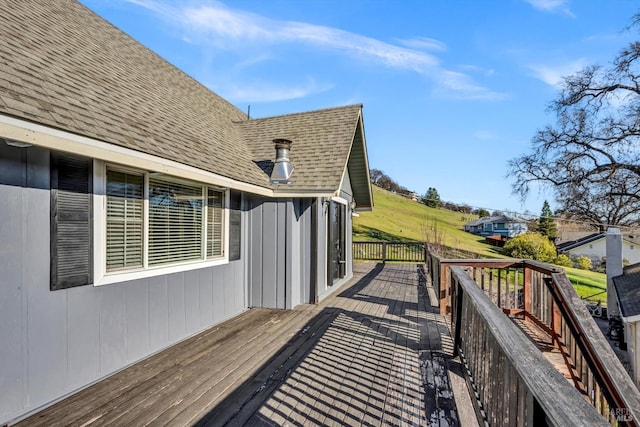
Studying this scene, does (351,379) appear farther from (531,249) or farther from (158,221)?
(531,249)

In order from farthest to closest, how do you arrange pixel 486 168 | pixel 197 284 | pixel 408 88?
1. pixel 486 168
2. pixel 408 88
3. pixel 197 284

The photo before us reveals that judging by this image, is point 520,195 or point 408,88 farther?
point 520,195

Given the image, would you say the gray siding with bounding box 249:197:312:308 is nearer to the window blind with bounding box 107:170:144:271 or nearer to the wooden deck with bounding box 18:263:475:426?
the wooden deck with bounding box 18:263:475:426

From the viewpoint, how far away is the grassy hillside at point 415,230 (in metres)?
22.0

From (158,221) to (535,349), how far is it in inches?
147

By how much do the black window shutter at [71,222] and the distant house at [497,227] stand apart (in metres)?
50.8

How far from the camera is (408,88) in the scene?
500 inches

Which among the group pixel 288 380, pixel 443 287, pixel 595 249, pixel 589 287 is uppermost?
pixel 443 287

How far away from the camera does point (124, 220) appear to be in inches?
134

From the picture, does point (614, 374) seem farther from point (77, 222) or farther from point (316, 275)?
point (77, 222)

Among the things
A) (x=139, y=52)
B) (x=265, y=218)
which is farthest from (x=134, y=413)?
(x=139, y=52)

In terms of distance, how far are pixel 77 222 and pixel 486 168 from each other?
26.8 m

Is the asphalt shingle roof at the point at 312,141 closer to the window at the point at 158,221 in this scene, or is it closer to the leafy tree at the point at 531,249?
the window at the point at 158,221

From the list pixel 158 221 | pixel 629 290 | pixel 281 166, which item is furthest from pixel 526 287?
pixel 629 290
